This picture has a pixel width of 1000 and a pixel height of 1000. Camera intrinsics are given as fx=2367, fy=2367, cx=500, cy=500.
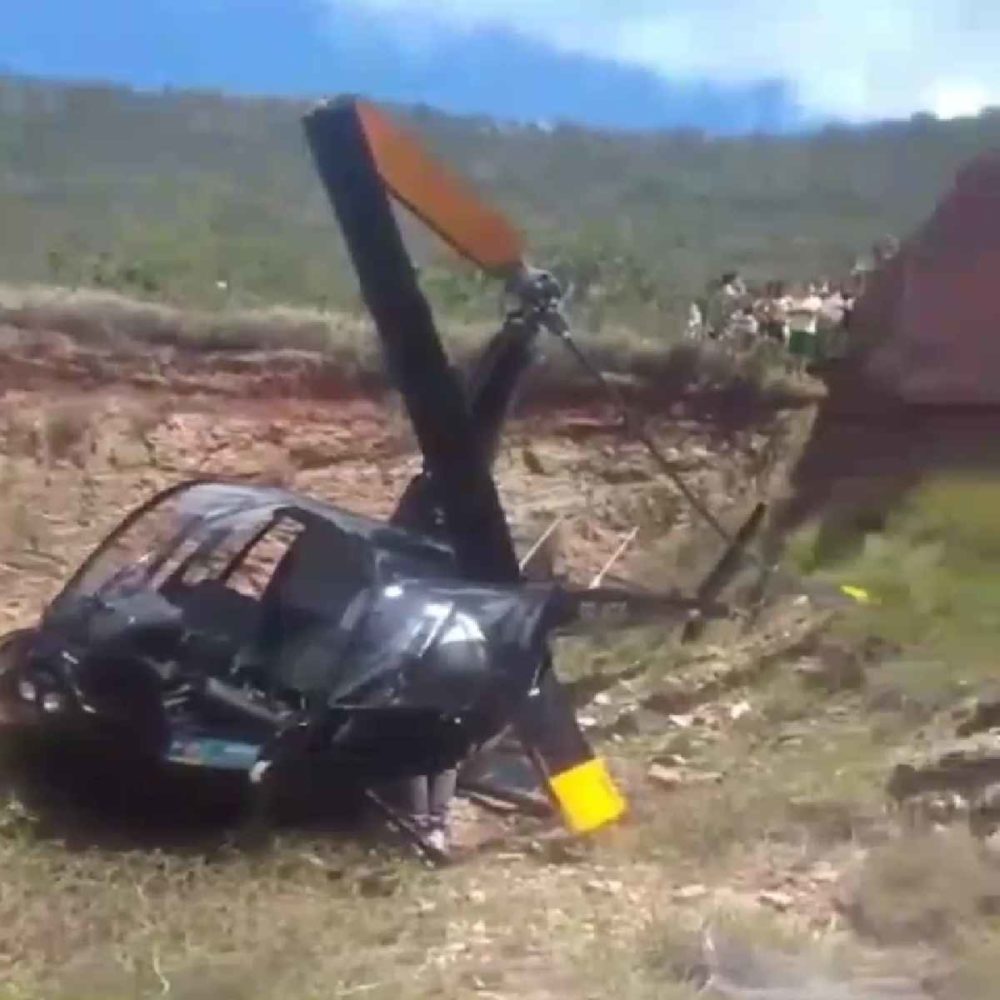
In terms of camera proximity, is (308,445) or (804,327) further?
(804,327)

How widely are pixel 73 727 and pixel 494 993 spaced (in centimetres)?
349

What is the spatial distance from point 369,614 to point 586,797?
4.80 feet

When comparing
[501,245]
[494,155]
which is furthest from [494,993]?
[494,155]

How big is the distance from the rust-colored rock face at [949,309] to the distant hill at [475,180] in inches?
185

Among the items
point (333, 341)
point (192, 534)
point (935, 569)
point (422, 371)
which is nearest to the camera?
point (192, 534)

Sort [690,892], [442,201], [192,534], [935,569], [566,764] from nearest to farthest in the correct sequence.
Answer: [690,892] → [566,764] → [192,534] → [442,201] → [935,569]

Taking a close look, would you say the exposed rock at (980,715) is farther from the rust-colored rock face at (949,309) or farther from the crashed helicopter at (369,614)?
the rust-colored rock face at (949,309)

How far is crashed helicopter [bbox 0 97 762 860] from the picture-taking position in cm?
1148

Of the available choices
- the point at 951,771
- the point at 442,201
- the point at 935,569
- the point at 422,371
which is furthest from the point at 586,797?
the point at 935,569

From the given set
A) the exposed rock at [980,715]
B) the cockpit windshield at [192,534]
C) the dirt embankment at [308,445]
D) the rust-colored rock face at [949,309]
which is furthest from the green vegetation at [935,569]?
the cockpit windshield at [192,534]

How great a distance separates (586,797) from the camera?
12.0 metres

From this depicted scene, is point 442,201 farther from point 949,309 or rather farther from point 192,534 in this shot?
point 949,309

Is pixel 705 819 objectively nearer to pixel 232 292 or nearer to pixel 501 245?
pixel 501 245

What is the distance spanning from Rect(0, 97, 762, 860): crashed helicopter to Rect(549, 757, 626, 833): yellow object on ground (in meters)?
0.01
